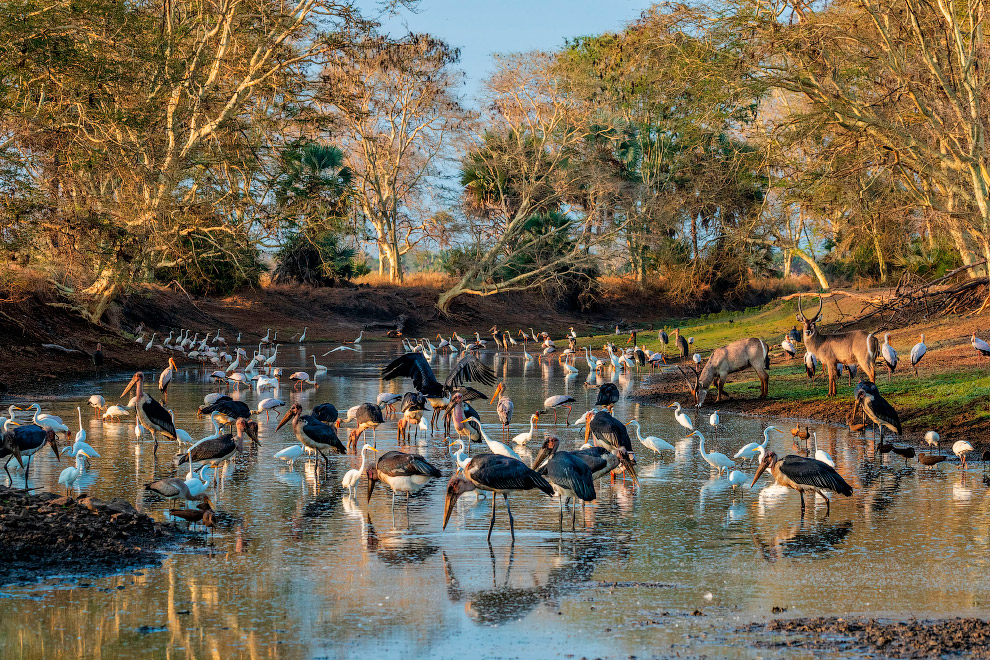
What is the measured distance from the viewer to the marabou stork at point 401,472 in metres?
10.0

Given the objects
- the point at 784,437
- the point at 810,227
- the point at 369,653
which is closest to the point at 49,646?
the point at 369,653

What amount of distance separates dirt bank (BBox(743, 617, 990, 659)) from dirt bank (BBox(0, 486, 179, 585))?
4.60m

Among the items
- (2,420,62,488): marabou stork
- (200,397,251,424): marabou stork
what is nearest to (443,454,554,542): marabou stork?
(2,420,62,488): marabou stork

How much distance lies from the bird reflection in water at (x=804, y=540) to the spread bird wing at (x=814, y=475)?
1.07 feet

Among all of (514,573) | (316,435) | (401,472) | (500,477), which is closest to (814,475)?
(500,477)

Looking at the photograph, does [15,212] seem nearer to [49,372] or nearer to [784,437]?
[49,372]

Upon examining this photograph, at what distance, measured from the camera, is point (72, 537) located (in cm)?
791

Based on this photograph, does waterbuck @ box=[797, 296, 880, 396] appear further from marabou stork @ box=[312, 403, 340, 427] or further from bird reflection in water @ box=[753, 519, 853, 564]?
bird reflection in water @ box=[753, 519, 853, 564]

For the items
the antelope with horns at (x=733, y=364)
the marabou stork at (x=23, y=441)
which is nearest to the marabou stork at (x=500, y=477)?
the marabou stork at (x=23, y=441)

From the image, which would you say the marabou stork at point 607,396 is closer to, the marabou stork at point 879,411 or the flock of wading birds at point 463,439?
the flock of wading birds at point 463,439

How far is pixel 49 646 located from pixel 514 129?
42.9 m

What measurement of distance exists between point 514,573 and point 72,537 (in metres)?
3.35

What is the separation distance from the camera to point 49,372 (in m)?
24.2

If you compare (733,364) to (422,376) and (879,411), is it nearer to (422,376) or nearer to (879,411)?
(879,411)
